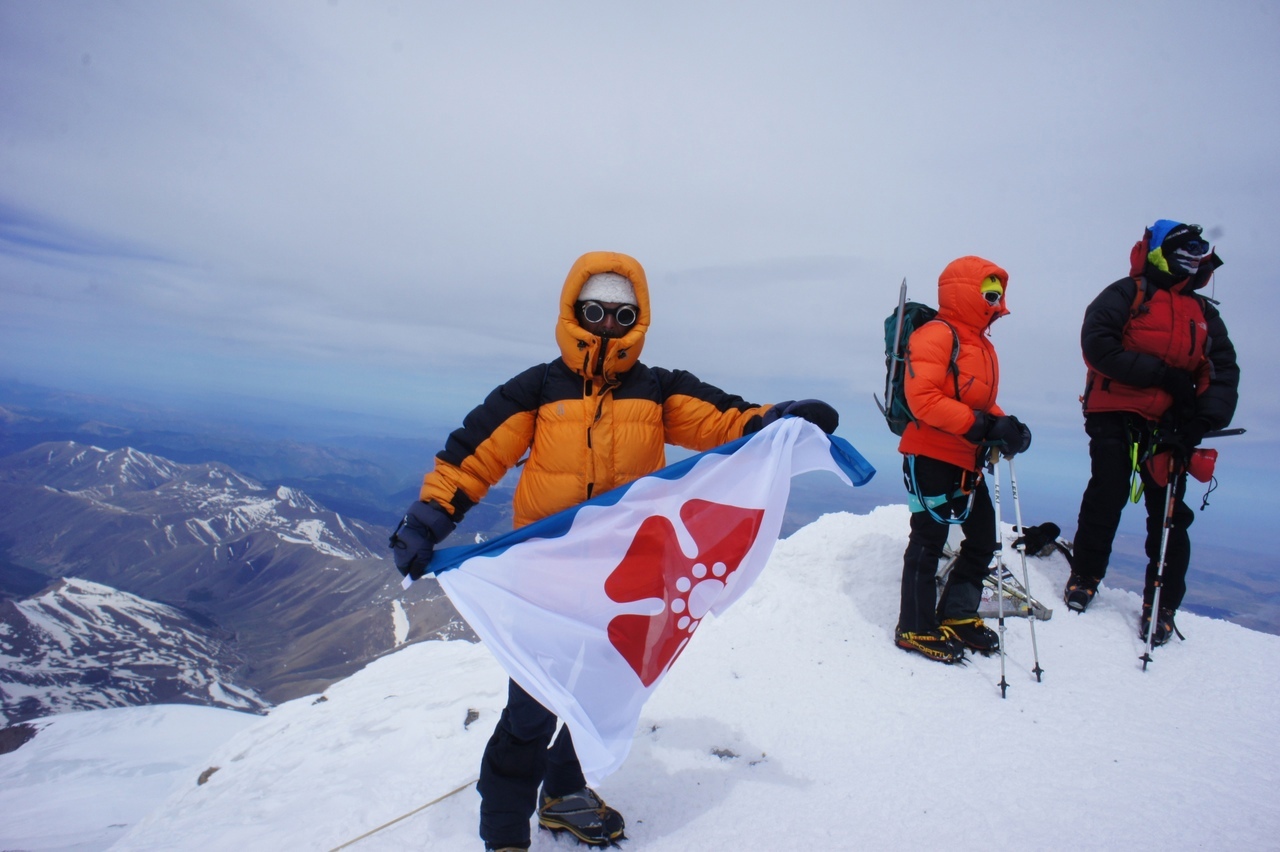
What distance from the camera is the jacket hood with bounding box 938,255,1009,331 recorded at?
5.15m

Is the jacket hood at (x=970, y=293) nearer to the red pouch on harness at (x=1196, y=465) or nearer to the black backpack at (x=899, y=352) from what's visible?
the black backpack at (x=899, y=352)

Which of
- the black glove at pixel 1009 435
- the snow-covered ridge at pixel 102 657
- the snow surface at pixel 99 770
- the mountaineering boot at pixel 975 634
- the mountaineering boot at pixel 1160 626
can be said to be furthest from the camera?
the snow-covered ridge at pixel 102 657

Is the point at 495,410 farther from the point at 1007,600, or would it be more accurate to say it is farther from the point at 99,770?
the point at 99,770

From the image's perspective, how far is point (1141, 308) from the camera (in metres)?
5.73

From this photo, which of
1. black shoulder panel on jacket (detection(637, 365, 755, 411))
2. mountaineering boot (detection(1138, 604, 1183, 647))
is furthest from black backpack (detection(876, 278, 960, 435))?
mountaineering boot (detection(1138, 604, 1183, 647))

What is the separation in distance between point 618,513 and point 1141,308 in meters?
5.90

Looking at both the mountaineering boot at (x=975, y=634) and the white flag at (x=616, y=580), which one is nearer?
the white flag at (x=616, y=580)

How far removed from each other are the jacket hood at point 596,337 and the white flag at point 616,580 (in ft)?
2.47

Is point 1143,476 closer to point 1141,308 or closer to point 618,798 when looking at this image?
point 1141,308

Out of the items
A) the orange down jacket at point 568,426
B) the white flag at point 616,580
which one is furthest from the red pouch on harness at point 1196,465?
the orange down jacket at point 568,426

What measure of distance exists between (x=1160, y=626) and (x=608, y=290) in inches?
270

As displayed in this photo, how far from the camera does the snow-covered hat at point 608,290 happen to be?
11.5 ft

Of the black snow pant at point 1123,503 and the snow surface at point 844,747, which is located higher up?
Answer: the black snow pant at point 1123,503

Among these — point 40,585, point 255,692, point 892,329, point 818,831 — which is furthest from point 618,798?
point 40,585
